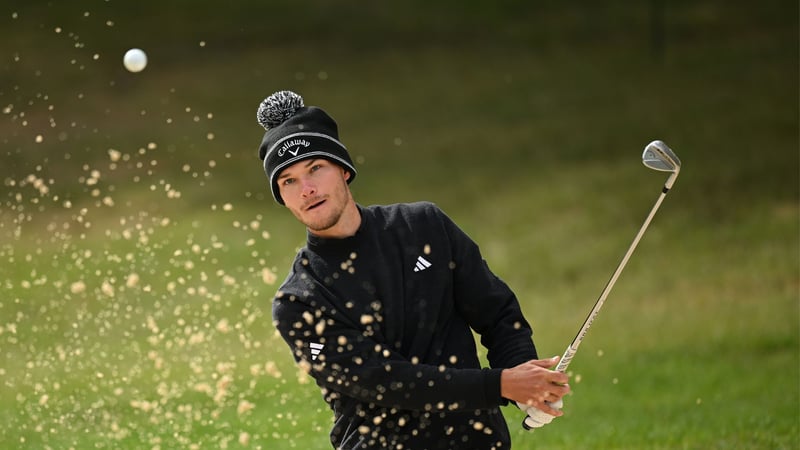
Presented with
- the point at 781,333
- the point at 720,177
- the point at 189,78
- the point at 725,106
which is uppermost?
the point at 189,78

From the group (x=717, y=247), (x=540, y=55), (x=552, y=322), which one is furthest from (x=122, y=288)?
(x=540, y=55)

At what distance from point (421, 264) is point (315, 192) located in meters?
0.32

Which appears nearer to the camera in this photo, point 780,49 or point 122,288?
point 122,288

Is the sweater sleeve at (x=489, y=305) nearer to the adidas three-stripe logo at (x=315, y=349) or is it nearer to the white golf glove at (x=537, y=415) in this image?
the white golf glove at (x=537, y=415)

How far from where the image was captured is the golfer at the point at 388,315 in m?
3.18

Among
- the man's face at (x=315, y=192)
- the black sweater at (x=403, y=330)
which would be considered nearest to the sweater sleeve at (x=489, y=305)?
the black sweater at (x=403, y=330)

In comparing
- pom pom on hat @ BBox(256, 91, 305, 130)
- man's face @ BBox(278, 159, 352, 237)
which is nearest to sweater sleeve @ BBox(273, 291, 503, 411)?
man's face @ BBox(278, 159, 352, 237)

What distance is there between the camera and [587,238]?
32.6 feet

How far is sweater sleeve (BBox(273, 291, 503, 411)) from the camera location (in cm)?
316

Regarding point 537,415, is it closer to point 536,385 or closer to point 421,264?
point 536,385

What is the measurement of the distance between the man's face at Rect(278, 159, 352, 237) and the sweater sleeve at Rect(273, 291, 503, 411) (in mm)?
191

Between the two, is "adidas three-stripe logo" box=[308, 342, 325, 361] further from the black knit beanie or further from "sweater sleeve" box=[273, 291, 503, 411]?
the black knit beanie

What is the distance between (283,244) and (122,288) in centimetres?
134

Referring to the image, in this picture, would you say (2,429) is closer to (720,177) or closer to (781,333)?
(781,333)
